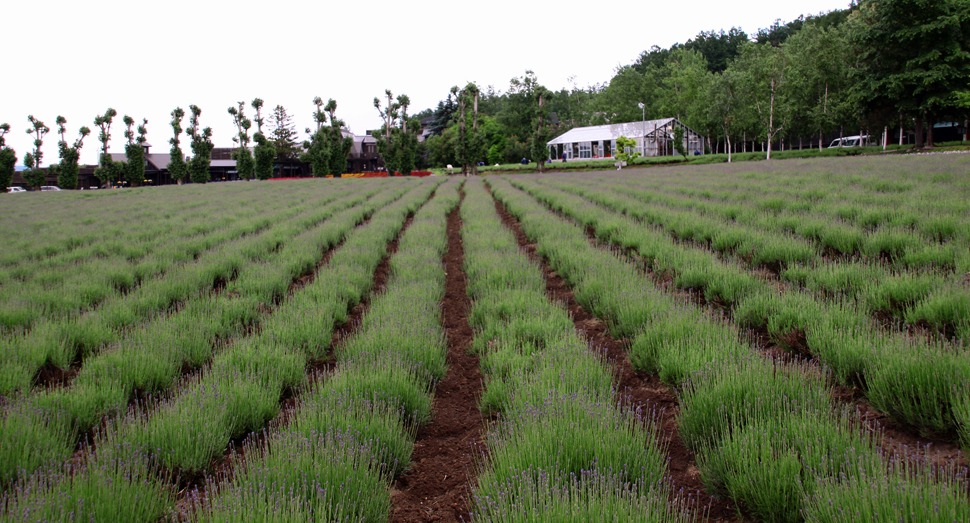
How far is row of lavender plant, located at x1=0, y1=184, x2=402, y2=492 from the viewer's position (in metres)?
2.62

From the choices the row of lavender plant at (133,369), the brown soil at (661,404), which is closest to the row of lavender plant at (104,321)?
the row of lavender plant at (133,369)

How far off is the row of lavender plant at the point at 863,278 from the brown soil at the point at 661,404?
179 centimetres

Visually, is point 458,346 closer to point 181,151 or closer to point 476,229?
point 476,229

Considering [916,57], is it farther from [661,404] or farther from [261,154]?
[261,154]

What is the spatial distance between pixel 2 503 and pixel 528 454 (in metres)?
2.24

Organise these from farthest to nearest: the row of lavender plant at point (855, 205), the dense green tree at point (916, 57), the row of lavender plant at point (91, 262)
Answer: the dense green tree at point (916, 57), the row of lavender plant at point (855, 205), the row of lavender plant at point (91, 262)

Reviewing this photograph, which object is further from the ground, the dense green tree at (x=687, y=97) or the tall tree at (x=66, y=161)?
the dense green tree at (x=687, y=97)

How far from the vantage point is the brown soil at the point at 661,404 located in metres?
2.40

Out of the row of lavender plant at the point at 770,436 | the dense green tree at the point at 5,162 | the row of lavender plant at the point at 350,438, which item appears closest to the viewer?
the row of lavender plant at the point at 770,436

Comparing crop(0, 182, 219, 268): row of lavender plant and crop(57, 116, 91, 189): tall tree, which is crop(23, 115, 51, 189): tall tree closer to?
crop(57, 116, 91, 189): tall tree

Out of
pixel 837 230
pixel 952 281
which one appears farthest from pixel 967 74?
pixel 952 281

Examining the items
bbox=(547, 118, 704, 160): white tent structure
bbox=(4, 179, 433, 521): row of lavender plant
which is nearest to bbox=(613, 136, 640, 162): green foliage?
bbox=(547, 118, 704, 160): white tent structure

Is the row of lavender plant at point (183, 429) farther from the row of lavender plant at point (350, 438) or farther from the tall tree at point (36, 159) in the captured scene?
the tall tree at point (36, 159)

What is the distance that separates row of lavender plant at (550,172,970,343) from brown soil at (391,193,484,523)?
309 centimetres
